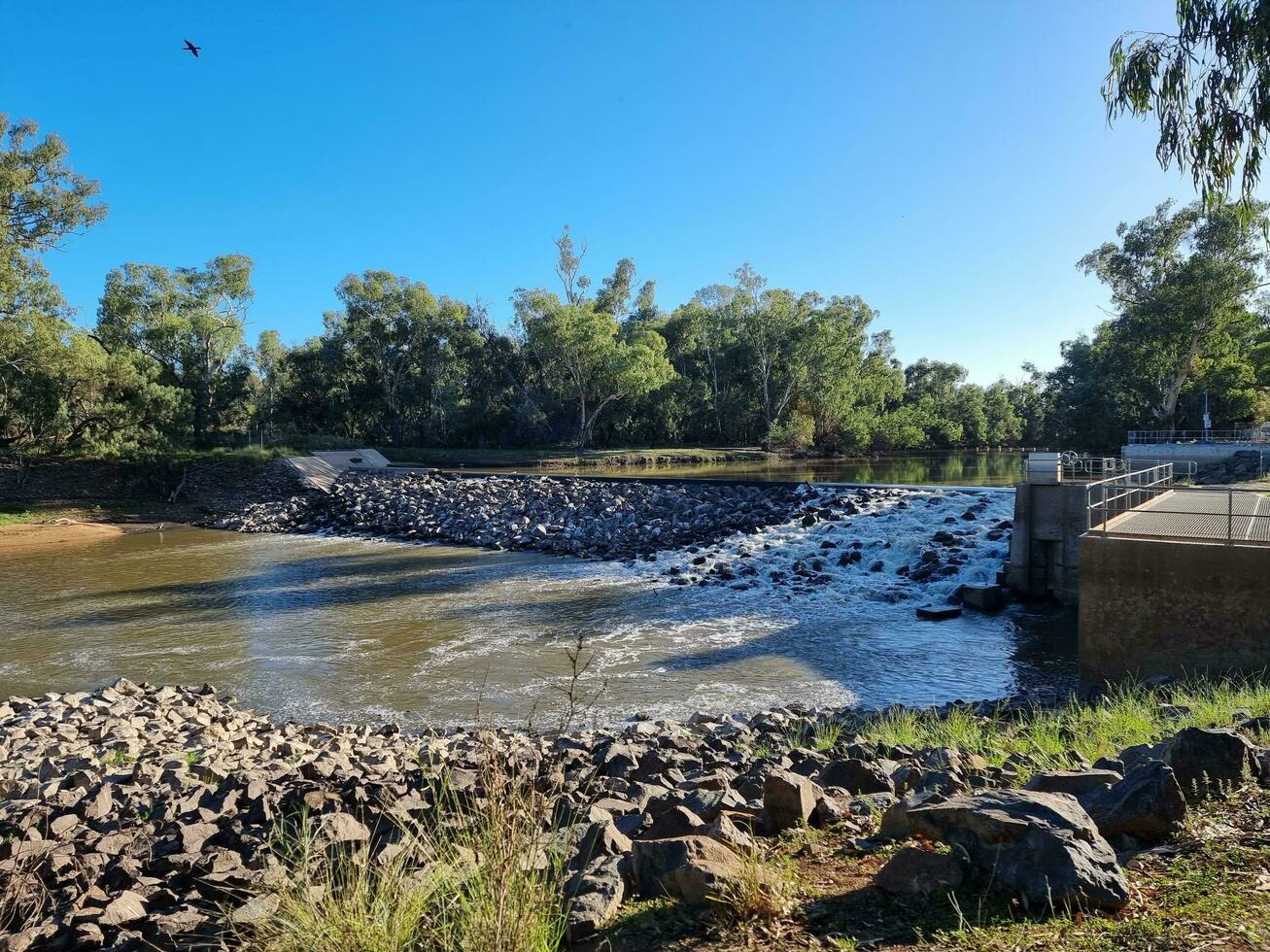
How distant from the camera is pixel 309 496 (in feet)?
103

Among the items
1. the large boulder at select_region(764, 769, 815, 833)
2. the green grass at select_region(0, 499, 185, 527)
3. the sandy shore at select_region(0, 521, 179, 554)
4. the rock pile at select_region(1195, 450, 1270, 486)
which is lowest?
the sandy shore at select_region(0, 521, 179, 554)

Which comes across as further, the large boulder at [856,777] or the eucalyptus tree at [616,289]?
the eucalyptus tree at [616,289]

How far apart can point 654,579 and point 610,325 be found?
129 ft

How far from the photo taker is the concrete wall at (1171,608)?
27.3 ft

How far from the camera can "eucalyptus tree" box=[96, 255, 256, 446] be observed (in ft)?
140

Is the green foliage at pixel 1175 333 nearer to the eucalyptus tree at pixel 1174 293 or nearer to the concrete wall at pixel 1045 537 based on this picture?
the eucalyptus tree at pixel 1174 293

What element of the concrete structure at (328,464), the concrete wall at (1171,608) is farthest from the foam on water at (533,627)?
the concrete structure at (328,464)

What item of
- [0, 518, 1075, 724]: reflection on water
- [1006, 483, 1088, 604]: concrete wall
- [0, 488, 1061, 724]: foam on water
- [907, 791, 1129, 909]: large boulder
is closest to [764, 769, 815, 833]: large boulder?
[907, 791, 1129, 909]: large boulder

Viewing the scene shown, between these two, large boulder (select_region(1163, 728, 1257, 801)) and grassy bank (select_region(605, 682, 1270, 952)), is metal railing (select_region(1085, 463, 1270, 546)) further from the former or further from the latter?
grassy bank (select_region(605, 682, 1270, 952))

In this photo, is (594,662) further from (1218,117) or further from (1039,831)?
(1218,117)

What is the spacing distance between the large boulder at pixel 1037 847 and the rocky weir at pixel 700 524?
11978 millimetres

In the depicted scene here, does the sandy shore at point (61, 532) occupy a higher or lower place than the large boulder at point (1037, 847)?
lower

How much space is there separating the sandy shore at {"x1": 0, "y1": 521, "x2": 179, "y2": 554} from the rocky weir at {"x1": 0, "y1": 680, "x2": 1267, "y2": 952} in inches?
829

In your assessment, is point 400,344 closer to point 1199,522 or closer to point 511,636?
point 511,636
